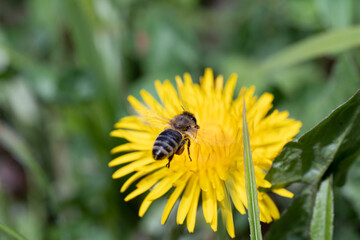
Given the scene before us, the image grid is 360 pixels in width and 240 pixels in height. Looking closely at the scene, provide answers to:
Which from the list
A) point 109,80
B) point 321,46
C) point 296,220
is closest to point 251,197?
point 296,220

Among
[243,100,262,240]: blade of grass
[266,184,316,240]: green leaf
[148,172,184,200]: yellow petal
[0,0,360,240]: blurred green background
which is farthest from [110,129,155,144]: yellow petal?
[0,0,360,240]: blurred green background

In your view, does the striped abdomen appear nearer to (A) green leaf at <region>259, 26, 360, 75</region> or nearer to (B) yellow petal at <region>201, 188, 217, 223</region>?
(B) yellow petal at <region>201, 188, 217, 223</region>

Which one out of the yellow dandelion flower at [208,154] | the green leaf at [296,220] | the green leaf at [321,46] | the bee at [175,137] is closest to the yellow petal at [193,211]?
the yellow dandelion flower at [208,154]

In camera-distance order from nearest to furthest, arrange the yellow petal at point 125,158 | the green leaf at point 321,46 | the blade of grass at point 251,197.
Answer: the blade of grass at point 251,197 → the yellow petal at point 125,158 → the green leaf at point 321,46

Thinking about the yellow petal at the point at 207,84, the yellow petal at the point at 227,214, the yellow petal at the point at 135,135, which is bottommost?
the yellow petal at the point at 227,214

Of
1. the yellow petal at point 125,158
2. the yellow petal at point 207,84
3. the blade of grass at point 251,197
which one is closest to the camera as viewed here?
the blade of grass at point 251,197

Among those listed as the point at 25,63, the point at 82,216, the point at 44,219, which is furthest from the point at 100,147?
the point at 25,63

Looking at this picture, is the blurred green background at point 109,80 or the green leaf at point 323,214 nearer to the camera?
the green leaf at point 323,214

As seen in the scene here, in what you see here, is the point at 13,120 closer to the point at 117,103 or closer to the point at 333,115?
the point at 117,103

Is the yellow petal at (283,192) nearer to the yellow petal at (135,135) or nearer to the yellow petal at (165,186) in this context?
the yellow petal at (165,186)
